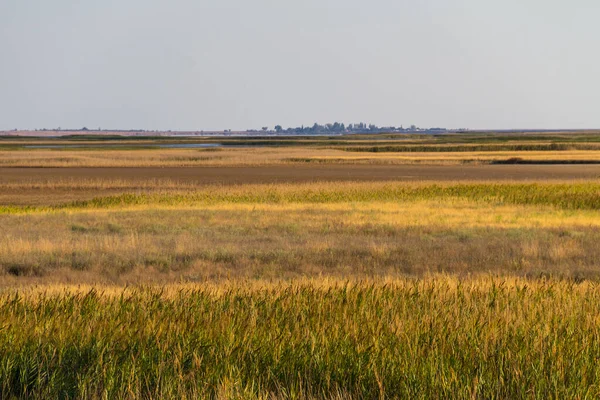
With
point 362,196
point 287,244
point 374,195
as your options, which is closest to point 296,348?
point 287,244

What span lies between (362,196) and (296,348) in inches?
1301

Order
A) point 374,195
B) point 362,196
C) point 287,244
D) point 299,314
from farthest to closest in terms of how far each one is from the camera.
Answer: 1. point 374,195
2. point 362,196
3. point 287,244
4. point 299,314

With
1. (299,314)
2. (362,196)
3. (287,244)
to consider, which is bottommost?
(362,196)

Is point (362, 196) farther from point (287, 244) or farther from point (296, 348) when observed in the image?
point (296, 348)

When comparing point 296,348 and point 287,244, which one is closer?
point 296,348

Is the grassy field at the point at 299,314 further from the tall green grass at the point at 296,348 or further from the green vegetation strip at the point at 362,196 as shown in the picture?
the green vegetation strip at the point at 362,196

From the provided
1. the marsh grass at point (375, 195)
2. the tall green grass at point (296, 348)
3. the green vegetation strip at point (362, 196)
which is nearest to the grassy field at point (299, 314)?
the tall green grass at point (296, 348)

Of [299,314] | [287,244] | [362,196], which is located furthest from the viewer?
[362,196]

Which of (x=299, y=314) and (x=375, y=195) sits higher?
(x=299, y=314)

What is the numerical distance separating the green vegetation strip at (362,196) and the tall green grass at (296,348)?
26061 mm

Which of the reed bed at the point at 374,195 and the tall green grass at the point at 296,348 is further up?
the tall green grass at the point at 296,348

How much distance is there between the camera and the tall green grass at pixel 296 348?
5949mm

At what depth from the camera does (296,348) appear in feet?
22.7

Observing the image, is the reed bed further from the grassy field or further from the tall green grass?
the tall green grass
